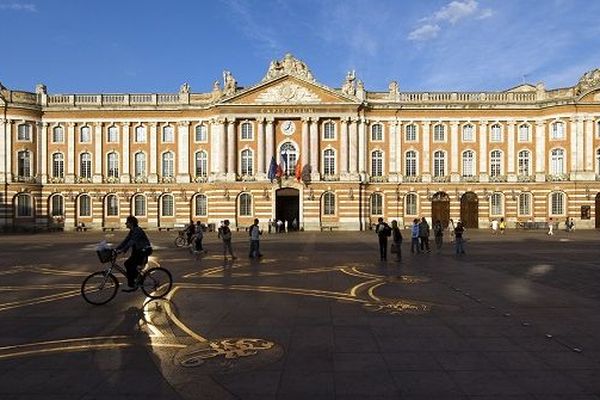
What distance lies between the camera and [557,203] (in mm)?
60312

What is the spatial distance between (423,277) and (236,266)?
8.07 meters

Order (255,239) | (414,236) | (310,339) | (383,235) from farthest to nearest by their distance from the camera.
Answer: (414,236), (255,239), (383,235), (310,339)

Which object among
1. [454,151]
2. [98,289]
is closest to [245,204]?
[454,151]

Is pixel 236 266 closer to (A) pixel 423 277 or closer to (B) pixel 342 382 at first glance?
(A) pixel 423 277

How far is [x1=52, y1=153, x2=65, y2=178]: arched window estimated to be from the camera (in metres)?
62.7

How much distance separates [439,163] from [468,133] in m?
4.92

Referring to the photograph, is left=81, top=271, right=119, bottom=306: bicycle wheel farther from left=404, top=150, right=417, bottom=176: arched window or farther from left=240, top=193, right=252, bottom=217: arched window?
left=404, top=150, right=417, bottom=176: arched window

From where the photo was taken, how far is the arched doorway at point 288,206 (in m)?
59.5

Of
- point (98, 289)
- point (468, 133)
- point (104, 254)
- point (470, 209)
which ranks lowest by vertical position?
point (98, 289)

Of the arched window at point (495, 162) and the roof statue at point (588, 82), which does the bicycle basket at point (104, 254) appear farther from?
the roof statue at point (588, 82)

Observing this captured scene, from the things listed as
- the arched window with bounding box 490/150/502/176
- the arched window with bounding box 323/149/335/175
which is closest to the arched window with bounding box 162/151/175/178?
the arched window with bounding box 323/149/335/175

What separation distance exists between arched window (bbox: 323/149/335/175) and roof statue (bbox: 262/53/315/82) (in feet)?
27.8

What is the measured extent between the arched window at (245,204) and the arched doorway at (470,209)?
81.5 feet

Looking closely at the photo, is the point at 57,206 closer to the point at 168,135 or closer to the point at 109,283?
the point at 168,135
